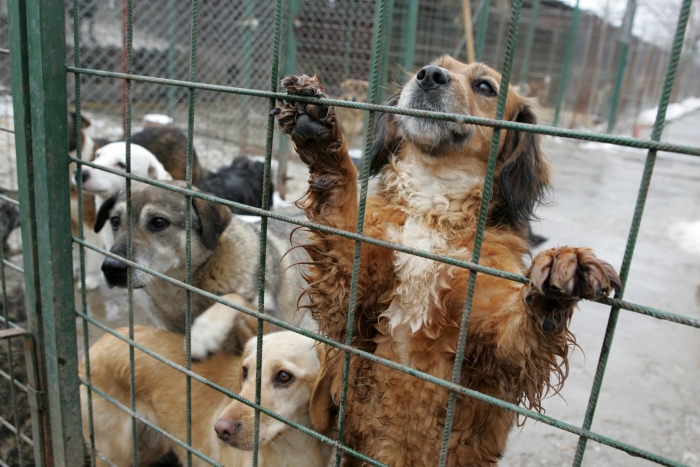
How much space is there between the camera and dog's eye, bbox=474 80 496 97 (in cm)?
229

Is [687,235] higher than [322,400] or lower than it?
lower

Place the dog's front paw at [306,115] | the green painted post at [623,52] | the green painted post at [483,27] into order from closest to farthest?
the dog's front paw at [306,115], the green painted post at [483,27], the green painted post at [623,52]

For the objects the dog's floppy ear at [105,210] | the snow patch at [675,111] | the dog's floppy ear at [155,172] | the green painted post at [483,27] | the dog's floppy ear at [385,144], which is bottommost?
the dog's floppy ear at [105,210]

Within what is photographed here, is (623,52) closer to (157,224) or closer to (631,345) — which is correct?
(631,345)

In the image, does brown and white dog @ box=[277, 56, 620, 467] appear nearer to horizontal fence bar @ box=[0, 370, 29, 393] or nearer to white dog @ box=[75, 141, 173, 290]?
horizontal fence bar @ box=[0, 370, 29, 393]

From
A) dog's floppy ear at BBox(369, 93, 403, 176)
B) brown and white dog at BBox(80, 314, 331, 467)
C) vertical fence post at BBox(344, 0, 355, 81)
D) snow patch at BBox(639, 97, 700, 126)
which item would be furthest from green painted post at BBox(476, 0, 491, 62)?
snow patch at BBox(639, 97, 700, 126)

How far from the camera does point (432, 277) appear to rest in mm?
1799

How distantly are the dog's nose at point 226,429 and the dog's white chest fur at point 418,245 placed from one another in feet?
2.40

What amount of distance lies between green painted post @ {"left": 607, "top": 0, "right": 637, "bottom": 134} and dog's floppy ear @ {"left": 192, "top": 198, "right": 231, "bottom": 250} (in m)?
17.9

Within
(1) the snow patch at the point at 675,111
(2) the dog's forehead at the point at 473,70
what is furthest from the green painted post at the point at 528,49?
(2) the dog's forehead at the point at 473,70

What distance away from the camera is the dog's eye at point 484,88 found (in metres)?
2.29

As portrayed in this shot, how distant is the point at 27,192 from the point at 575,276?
2005 millimetres

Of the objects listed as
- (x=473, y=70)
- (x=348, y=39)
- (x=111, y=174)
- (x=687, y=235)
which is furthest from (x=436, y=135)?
(x=348, y=39)

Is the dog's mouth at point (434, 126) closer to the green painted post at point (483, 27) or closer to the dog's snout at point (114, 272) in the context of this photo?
the dog's snout at point (114, 272)
